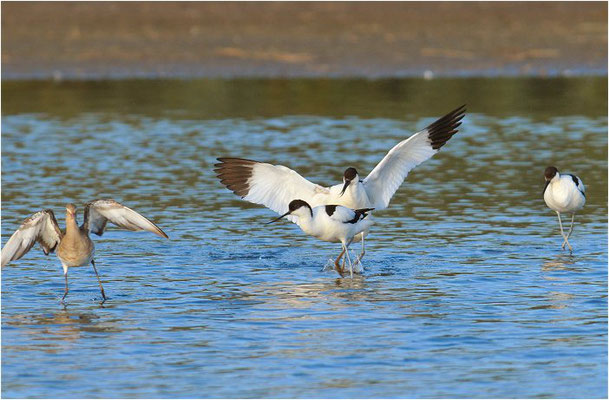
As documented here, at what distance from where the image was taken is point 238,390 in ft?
25.7

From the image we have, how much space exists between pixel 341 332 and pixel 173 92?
19649 mm

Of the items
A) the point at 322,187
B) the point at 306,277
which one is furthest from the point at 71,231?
the point at 322,187

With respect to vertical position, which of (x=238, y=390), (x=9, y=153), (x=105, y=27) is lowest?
(x=238, y=390)

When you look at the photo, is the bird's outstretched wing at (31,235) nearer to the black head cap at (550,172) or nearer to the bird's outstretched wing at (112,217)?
the bird's outstretched wing at (112,217)

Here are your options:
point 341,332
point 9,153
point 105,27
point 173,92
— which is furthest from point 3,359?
point 105,27

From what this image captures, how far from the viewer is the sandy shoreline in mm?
29266

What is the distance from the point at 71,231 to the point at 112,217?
0.54 meters

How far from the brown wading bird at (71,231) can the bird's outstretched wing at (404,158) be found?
2.92 m

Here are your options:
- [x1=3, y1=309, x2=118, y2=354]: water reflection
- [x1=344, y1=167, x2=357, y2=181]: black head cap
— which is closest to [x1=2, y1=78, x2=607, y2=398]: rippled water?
[x1=3, y1=309, x2=118, y2=354]: water reflection

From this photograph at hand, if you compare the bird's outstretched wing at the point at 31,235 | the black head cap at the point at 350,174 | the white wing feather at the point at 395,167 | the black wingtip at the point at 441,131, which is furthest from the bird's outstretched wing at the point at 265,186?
the bird's outstretched wing at the point at 31,235

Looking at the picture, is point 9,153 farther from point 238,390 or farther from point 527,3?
point 527,3

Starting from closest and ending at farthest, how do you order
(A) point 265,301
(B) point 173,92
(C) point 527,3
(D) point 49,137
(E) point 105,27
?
1. (A) point 265,301
2. (D) point 49,137
3. (B) point 173,92
4. (E) point 105,27
5. (C) point 527,3

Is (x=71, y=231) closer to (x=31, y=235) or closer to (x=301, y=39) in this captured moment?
(x=31, y=235)

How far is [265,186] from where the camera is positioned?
1276 centimetres
